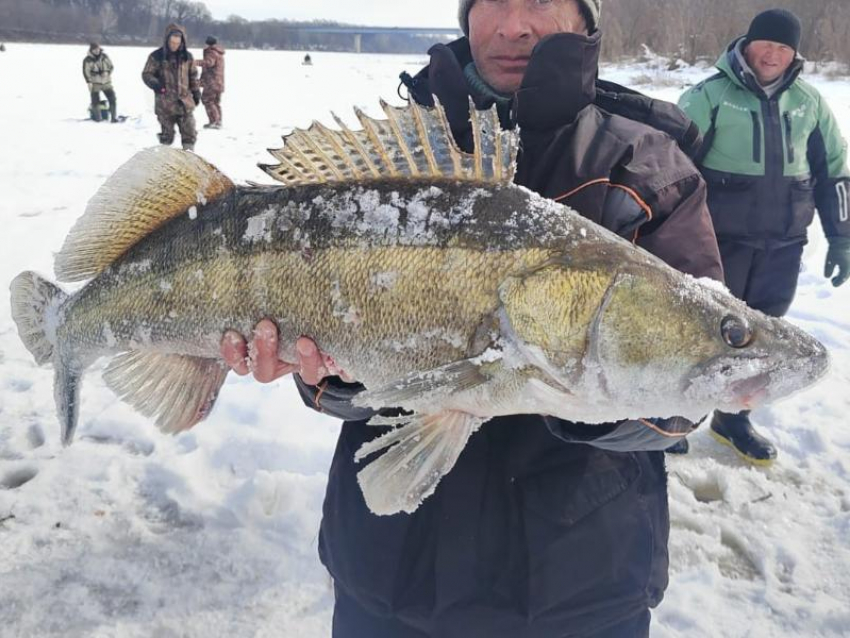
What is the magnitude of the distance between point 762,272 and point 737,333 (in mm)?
2584

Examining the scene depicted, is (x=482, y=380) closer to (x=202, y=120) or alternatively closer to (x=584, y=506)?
(x=584, y=506)

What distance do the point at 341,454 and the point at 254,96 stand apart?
19.8 meters

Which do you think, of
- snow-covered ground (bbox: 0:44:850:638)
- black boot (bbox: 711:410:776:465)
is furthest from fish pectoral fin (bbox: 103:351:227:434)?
black boot (bbox: 711:410:776:465)

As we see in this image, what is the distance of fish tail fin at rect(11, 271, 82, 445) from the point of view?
2.08 meters

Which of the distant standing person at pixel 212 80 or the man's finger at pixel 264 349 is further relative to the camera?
the distant standing person at pixel 212 80

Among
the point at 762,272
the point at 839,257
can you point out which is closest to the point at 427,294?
the point at 762,272

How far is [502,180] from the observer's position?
1.65 meters

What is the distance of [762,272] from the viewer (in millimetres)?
3744

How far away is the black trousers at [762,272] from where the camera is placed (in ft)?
12.1

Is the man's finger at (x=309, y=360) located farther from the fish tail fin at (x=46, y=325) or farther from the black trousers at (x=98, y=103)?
the black trousers at (x=98, y=103)

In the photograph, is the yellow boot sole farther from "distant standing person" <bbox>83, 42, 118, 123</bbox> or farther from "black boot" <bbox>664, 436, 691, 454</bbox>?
"distant standing person" <bbox>83, 42, 118, 123</bbox>

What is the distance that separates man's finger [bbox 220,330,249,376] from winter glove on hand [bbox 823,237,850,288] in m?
3.81

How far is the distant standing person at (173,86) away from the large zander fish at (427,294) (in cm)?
1008

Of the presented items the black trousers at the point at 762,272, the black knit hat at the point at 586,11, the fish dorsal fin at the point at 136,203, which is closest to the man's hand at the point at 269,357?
the fish dorsal fin at the point at 136,203
